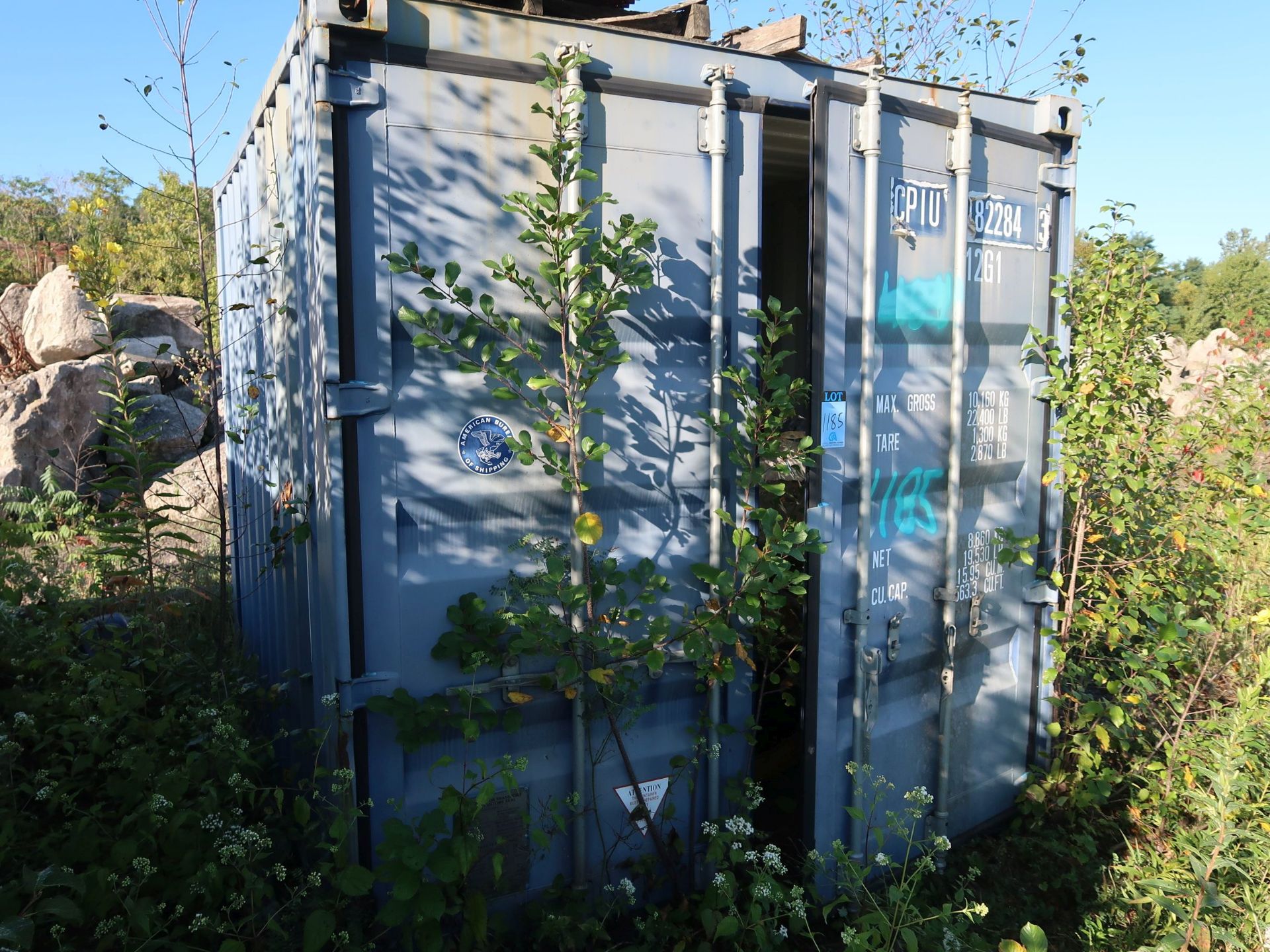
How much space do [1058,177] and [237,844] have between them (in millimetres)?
4482

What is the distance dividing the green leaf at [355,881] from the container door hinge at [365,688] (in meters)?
0.50

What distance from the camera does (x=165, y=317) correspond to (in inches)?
455

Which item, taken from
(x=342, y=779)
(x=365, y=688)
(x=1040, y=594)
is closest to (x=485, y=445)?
(x=365, y=688)

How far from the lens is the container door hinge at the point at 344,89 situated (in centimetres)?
276

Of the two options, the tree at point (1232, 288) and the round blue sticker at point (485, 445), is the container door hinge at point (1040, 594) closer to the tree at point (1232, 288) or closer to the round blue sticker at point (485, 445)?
the round blue sticker at point (485, 445)

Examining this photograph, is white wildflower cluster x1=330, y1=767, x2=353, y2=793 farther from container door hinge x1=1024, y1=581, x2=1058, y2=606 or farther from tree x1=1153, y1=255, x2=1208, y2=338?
tree x1=1153, y1=255, x2=1208, y2=338

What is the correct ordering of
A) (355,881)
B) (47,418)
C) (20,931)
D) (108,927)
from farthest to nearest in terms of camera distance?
(47,418), (355,881), (108,927), (20,931)

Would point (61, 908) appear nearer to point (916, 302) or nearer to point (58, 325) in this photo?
point (916, 302)

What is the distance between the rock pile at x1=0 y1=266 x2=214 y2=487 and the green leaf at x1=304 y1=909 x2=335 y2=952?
21.3 feet

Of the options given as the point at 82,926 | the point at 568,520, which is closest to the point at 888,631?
the point at 568,520

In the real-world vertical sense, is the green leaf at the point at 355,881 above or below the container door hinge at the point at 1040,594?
below

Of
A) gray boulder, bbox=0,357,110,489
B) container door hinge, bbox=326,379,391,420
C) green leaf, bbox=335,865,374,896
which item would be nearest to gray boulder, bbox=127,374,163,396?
gray boulder, bbox=0,357,110,489

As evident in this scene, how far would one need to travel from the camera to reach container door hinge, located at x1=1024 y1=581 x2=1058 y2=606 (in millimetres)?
4285

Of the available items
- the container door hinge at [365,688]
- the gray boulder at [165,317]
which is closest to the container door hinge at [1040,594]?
the container door hinge at [365,688]
